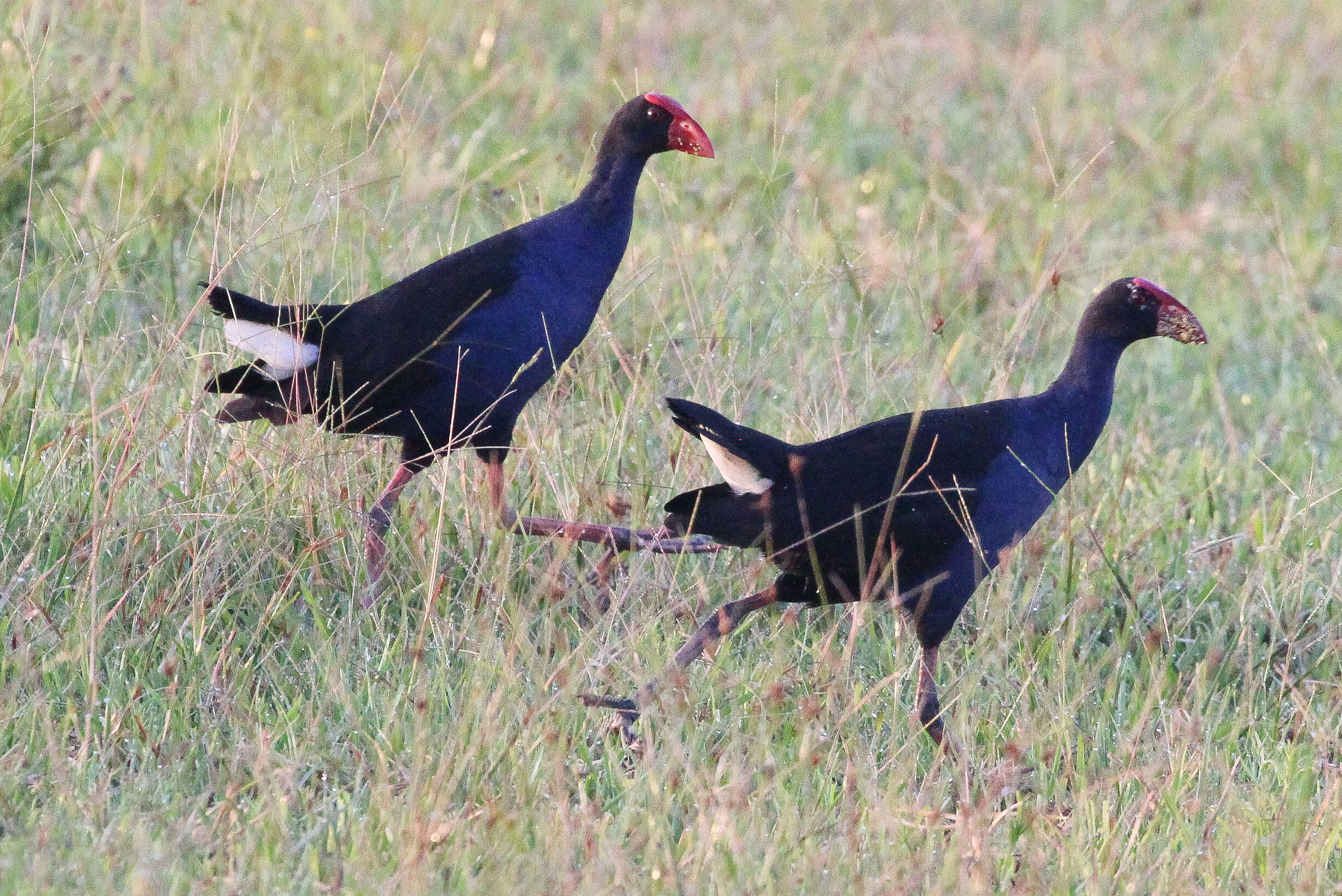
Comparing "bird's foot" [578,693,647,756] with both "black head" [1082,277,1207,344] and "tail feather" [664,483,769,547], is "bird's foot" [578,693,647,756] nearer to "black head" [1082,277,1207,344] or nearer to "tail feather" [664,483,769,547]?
"tail feather" [664,483,769,547]

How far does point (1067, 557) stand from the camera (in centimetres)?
359

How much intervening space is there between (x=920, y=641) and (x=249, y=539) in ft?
4.34

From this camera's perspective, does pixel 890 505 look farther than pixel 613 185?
No

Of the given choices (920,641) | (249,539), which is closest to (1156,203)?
(920,641)

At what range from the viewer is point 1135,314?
133 inches

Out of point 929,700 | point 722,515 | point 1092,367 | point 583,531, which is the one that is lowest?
point 929,700

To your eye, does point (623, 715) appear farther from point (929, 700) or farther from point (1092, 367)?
point (1092, 367)

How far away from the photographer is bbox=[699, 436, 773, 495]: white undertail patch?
309 cm

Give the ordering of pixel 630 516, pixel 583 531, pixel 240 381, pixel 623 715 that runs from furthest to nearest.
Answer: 1. pixel 630 516
2. pixel 583 531
3. pixel 240 381
4. pixel 623 715

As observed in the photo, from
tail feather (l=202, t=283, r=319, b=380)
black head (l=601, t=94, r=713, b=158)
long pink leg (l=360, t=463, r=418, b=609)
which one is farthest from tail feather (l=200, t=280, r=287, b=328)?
black head (l=601, t=94, r=713, b=158)

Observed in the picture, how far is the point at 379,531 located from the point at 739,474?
84 cm

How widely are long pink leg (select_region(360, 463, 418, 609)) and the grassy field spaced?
42 mm

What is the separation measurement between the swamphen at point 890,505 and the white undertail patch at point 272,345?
2.87 ft

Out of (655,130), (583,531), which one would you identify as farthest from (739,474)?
(655,130)
